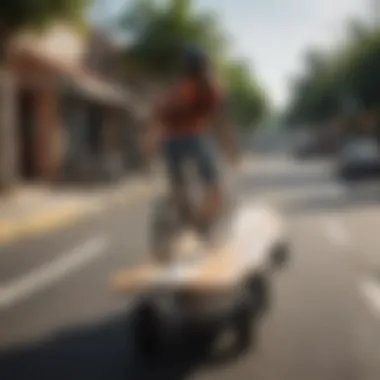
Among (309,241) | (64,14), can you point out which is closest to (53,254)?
(309,241)

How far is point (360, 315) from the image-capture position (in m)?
9.02

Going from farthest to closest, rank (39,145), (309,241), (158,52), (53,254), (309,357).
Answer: (158,52) → (39,145) → (309,241) → (53,254) → (309,357)

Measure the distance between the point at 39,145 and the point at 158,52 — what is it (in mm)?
19163

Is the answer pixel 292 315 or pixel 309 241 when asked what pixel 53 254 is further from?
pixel 292 315

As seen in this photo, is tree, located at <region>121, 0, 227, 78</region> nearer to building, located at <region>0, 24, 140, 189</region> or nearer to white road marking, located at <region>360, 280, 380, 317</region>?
building, located at <region>0, 24, 140, 189</region>

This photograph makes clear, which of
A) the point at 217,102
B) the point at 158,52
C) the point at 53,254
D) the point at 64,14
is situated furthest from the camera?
the point at 158,52

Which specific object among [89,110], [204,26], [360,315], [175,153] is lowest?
[360,315]

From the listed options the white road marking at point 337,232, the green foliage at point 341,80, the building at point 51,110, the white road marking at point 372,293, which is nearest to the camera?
the white road marking at point 372,293

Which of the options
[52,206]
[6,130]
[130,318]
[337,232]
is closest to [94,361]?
[130,318]

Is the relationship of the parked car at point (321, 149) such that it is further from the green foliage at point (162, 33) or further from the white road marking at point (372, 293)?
the white road marking at point (372, 293)

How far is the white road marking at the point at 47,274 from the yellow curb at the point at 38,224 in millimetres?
2062

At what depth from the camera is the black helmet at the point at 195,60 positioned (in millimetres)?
8375

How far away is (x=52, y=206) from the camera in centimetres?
2320

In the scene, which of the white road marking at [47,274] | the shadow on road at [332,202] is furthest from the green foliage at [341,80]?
the white road marking at [47,274]
